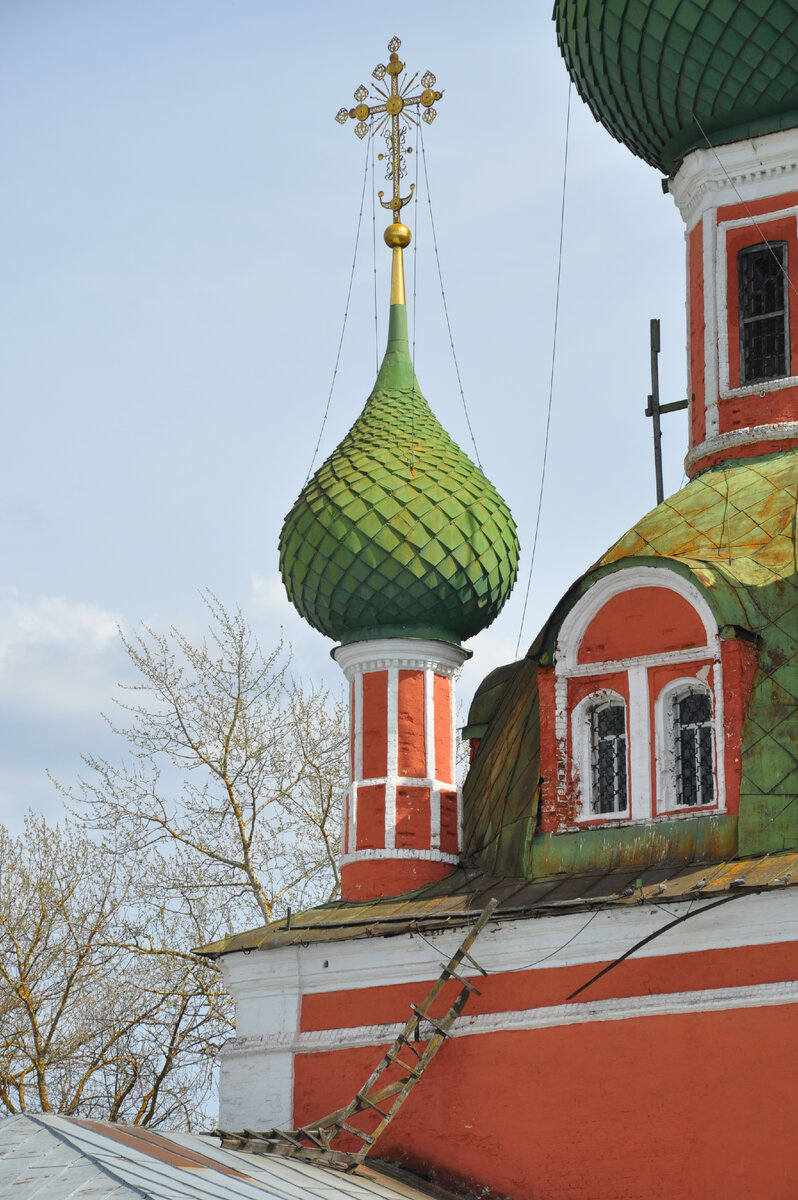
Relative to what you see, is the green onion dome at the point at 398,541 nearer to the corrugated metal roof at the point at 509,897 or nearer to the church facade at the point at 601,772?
the church facade at the point at 601,772

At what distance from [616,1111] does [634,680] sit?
2.15 metres

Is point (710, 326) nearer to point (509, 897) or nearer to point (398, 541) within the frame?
point (398, 541)

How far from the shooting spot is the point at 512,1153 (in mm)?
11148

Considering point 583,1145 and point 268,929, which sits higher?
point 268,929

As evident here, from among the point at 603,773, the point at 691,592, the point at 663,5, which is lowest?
the point at 603,773

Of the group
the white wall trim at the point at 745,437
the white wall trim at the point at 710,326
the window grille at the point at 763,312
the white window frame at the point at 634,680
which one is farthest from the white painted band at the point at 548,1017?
the window grille at the point at 763,312

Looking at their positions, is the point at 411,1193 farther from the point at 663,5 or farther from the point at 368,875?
the point at 663,5

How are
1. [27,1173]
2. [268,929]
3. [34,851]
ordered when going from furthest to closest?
1. [34,851]
2. [268,929]
3. [27,1173]

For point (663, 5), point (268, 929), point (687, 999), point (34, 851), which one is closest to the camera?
point (687, 999)

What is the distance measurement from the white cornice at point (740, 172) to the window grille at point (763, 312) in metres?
0.32

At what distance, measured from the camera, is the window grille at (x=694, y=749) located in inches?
452

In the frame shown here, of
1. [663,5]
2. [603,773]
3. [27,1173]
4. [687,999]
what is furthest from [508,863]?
[663,5]

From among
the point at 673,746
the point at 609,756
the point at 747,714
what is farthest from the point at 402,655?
the point at 747,714

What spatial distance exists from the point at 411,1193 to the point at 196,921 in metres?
6.15
